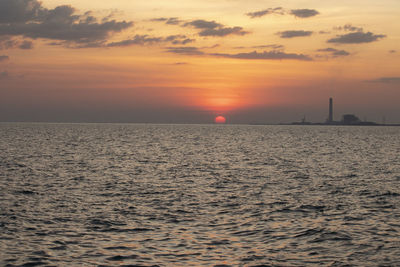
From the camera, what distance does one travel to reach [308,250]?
62.4ft

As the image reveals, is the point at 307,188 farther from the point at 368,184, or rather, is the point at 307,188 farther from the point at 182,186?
the point at 182,186

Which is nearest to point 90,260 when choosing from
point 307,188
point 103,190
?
point 103,190

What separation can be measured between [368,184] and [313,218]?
1724 centimetres

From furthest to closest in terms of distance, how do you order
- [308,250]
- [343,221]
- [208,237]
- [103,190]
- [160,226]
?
[103,190] < [343,221] < [160,226] < [208,237] < [308,250]

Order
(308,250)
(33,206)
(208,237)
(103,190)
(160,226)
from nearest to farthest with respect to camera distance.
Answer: (308,250), (208,237), (160,226), (33,206), (103,190)

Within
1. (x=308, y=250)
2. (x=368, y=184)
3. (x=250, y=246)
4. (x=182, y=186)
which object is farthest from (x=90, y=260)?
(x=368, y=184)

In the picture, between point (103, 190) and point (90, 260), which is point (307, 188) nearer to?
point (103, 190)

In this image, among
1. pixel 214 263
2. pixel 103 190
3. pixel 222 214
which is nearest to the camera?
pixel 214 263

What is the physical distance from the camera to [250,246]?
19406 millimetres

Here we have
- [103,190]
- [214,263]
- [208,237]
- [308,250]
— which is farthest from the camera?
[103,190]

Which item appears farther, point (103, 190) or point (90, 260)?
point (103, 190)

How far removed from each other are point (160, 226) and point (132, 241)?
3087 millimetres

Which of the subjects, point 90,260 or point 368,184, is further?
point 368,184

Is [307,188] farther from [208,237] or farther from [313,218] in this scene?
[208,237]
